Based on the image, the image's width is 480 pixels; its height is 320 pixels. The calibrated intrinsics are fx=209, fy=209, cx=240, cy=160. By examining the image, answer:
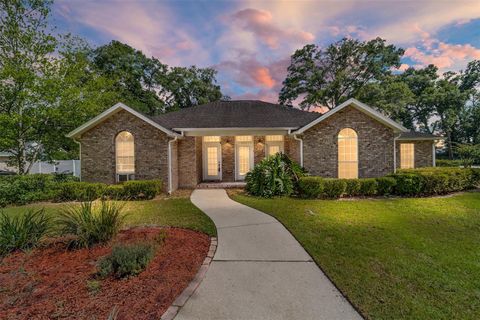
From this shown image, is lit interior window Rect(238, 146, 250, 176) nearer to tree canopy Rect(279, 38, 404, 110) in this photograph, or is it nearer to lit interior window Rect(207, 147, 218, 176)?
lit interior window Rect(207, 147, 218, 176)

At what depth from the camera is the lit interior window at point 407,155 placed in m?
15.8

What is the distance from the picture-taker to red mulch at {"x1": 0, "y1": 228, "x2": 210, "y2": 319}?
2.44 metres

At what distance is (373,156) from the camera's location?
1048 cm

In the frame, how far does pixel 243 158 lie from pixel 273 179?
4.61 meters

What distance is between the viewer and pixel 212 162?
13.3 metres

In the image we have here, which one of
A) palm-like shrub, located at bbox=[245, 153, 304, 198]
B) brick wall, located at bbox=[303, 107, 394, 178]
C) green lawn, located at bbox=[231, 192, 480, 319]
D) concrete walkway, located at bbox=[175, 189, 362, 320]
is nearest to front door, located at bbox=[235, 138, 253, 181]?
palm-like shrub, located at bbox=[245, 153, 304, 198]

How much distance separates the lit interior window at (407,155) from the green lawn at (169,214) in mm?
16351

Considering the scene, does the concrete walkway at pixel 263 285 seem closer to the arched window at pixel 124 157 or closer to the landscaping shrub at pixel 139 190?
the landscaping shrub at pixel 139 190

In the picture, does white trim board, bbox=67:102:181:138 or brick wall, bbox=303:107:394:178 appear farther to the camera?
brick wall, bbox=303:107:394:178

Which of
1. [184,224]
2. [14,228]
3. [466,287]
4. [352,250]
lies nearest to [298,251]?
[352,250]

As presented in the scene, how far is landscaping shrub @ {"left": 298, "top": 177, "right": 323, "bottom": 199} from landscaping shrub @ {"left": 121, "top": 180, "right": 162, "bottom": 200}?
6.41 m

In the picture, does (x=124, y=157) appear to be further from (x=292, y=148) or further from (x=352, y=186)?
(x=352, y=186)

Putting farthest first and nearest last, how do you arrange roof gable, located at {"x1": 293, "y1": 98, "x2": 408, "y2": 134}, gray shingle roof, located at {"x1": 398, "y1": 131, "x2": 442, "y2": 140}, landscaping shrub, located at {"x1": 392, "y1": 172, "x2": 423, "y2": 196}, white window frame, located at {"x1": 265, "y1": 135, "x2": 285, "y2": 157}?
gray shingle roof, located at {"x1": 398, "y1": 131, "x2": 442, "y2": 140} → white window frame, located at {"x1": 265, "y1": 135, "x2": 285, "y2": 157} → roof gable, located at {"x1": 293, "y1": 98, "x2": 408, "y2": 134} → landscaping shrub, located at {"x1": 392, "y1": 172, "x2": 423, "y2": 196}

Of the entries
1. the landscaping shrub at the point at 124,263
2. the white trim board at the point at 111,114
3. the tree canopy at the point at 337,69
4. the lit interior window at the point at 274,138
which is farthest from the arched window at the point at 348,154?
the tree canopy at the point at 337,69
